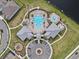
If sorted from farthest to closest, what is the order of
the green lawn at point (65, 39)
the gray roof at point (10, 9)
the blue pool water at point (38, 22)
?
the gray roof at point (10, 9) < the blue pool water at point (38, 22) < the green lawn at point (65, 39)

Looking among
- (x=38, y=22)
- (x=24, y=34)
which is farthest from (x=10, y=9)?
(x=38, y=22)

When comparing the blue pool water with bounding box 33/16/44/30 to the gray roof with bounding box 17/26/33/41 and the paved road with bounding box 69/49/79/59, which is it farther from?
the paved road with bounding box 69/49/79/59

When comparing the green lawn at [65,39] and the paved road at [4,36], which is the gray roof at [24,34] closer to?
the green lawn at [65,39]

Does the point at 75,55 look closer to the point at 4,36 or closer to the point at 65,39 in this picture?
the point at 65,39

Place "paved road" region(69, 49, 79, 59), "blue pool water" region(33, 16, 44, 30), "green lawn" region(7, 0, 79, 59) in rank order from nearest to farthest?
"paved road" region(69, 49, 79, 59) → "green lawn" region(7, 0, 79, 59) → "blue pool water" region(33, 16, 44, 30)

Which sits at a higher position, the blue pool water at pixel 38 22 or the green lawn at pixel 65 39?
the blue pool water at pixel 38 22

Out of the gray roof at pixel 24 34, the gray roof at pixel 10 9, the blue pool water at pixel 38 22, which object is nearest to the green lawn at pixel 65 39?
the gray roof at pixel 24 34

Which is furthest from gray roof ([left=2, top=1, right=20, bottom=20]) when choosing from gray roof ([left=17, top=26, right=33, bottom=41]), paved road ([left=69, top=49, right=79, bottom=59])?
paved road ([left=69, top=49, right=79, bottom=59])

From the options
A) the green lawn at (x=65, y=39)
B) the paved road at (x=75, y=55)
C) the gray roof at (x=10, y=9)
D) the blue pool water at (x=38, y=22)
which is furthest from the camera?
the gray roof at (x=10, y=9)

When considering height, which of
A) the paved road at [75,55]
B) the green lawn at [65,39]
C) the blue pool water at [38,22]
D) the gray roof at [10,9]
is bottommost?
the paved road at [75,55]

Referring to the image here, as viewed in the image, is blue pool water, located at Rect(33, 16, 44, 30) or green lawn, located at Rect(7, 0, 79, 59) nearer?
green lawn, located at Rect(7, 0, 79, 59)
